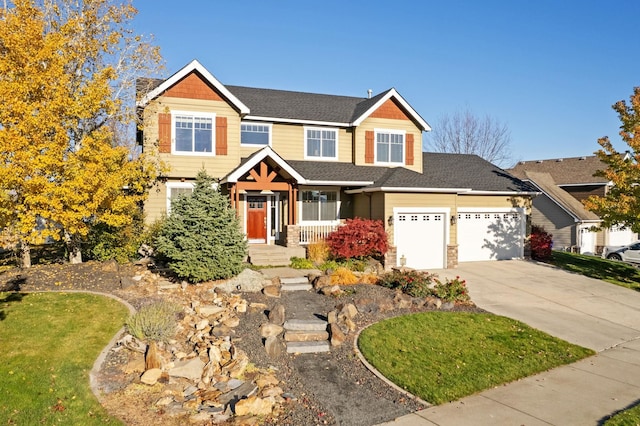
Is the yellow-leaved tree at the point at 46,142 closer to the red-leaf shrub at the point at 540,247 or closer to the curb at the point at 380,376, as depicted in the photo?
the curb at the point at 380,376

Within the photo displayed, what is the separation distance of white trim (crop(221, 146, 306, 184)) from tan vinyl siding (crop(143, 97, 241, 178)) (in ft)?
3.63

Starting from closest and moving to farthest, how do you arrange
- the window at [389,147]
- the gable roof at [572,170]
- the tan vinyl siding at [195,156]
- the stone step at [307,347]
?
the stone step at [307,347] → the tan vinyl siding at [195,156] → the window at [389,147] → the gable roof at [572,170]

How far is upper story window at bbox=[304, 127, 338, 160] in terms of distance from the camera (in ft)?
69.5

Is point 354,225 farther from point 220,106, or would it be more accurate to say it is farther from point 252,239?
point 220,106

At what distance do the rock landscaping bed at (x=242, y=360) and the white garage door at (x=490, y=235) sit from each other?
351 inches

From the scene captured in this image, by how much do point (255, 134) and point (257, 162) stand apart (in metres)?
3.14

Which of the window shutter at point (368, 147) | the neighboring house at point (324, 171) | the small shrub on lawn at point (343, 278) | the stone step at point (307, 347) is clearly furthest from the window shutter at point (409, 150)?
the stone step at point (307, 347)

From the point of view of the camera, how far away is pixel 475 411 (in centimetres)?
686

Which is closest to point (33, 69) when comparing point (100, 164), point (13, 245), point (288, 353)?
point (100, 164)

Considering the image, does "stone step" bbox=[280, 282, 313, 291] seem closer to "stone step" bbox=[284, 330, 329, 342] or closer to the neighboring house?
"stone step" bbox=[284, 330, 329, 342]

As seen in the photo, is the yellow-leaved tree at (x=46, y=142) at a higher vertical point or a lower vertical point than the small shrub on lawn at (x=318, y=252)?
higher

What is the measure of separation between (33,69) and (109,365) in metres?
8.47

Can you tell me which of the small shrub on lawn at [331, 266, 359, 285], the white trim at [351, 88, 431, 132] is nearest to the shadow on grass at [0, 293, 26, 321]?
the small shrub on lawn at [331, 266, 359, 285]

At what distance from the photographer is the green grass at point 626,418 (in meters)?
6.29
